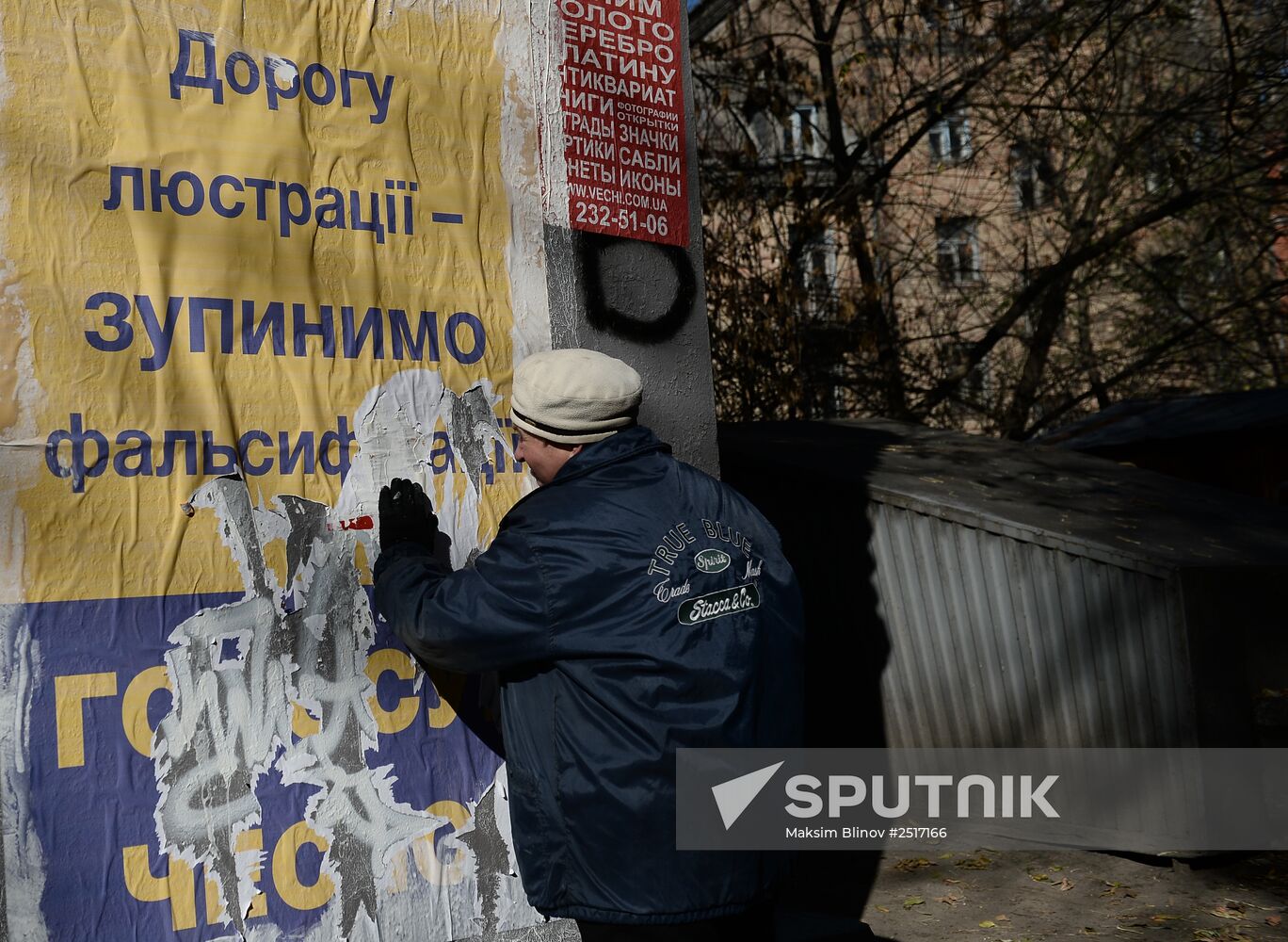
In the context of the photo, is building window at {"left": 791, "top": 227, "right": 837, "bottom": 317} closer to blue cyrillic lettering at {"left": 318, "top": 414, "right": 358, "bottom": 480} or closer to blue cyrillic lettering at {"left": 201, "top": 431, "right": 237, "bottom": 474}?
blue cyrillic lettering at {"left": 318, "top": 414, "right": 358, "bottom": 480}

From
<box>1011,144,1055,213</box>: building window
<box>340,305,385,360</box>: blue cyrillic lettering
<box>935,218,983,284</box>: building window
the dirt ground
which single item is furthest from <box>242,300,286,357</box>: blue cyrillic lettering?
<box>1011,144,1055,213</box>: building window

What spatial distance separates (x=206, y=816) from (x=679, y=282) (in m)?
2.01

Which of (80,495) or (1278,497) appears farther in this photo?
(1278,497)

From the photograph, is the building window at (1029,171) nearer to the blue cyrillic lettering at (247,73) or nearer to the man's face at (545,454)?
the blue cyrillic lettering at (247,73)

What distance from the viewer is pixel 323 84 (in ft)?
10.3

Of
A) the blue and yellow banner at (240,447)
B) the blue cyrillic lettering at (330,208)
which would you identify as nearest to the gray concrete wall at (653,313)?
the blue and yellow banner at (240,447)

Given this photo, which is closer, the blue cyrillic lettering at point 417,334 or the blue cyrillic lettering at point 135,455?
the blue cyrillic lettering at point 135,455

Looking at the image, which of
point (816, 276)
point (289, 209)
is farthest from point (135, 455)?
point (816, 276)

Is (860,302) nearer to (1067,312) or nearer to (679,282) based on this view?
(1067,312)

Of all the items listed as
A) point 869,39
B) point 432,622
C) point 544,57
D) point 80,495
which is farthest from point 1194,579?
point 869,39

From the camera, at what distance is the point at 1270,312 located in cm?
1329

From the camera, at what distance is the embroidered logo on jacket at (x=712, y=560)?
2.48 m

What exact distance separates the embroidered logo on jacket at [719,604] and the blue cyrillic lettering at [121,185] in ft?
5.13

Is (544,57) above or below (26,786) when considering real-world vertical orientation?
above
